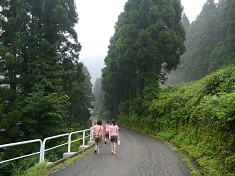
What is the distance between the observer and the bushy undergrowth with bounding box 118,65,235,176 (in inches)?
267

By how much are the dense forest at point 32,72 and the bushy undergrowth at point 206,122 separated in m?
7.58

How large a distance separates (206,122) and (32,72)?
1203 cm

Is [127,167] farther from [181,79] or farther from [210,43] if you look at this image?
[181,79]

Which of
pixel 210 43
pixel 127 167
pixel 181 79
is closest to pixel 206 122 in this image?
pixel 127 167

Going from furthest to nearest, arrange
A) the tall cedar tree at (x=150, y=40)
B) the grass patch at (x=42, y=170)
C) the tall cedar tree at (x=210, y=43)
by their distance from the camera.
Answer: the tall cedar tree at (x=210, y=43)
the tall cedar tree at (x=150, y=40)
the grass patch at (x=42, y=170)

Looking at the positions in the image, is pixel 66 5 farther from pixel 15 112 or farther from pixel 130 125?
pixel 130 125

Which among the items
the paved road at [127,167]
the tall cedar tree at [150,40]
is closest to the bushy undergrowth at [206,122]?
the paved road at [127,167]

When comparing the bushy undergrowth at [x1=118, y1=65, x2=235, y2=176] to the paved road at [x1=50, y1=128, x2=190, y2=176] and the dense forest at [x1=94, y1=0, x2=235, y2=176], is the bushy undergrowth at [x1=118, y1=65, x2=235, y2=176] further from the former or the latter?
the paved road at [x1=50, y1=128, x2=190, y2=176]

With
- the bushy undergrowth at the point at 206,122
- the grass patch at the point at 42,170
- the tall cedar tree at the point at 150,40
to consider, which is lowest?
the grass patch at the point at 42,170

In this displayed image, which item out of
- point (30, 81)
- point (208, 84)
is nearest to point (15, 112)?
point (30, 81)

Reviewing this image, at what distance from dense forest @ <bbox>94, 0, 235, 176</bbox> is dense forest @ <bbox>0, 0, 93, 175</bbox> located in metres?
7.57

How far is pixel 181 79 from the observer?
162ft

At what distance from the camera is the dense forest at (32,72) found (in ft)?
42.6

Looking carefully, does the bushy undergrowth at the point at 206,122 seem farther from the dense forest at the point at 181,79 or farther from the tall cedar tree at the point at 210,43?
the tall cedar tree at the point at 210,43
